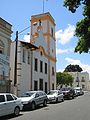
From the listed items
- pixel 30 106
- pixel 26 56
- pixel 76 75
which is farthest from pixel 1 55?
pixel 76 75

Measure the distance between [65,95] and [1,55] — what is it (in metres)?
14.0

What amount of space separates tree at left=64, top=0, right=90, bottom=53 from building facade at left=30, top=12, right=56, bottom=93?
25753mm

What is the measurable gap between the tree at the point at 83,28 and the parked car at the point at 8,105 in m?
5.51

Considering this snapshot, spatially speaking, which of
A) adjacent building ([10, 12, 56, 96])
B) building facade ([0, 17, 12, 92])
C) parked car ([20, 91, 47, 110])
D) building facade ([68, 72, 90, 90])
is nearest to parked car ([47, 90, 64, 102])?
adjacent building ([10, 12, 56, 96])

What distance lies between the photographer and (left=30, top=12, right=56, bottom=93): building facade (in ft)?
136

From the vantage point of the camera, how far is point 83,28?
44.9 feet

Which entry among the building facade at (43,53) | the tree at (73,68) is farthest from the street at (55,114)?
the tree at (73,68)

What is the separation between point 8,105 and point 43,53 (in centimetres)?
2821

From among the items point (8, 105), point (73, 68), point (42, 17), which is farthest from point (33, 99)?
point (73, 68)

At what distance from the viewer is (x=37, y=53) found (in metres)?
42.0

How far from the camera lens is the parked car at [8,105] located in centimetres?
1670

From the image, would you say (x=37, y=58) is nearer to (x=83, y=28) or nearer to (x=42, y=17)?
(x=42, y=17)

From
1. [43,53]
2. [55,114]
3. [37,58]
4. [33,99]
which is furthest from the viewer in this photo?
[43,53]

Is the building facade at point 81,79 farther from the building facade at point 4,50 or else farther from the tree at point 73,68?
the building facade at point 4,50
